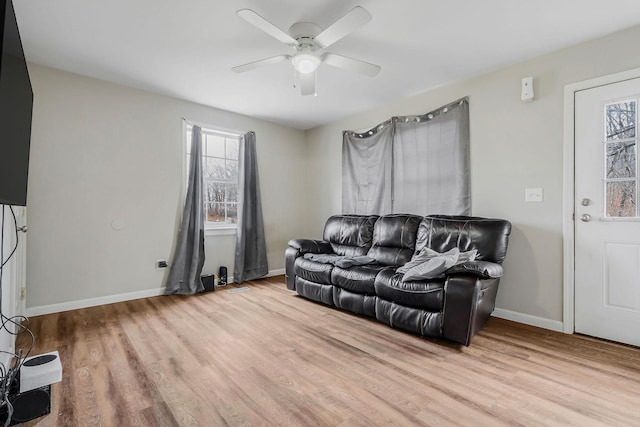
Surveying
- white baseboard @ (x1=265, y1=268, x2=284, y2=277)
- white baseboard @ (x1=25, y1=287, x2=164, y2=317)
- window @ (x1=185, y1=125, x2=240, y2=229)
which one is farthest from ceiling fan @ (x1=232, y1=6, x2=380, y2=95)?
white baseboard @ (x1=265, y1=268, x2=284, y2=277)

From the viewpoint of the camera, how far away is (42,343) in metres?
2.45

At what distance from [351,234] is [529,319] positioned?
2.02 metres

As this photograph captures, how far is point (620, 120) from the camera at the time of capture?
249 centimetres

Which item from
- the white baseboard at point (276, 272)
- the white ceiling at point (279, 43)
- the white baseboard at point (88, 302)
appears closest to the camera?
the white ceiling at point (279, 43)

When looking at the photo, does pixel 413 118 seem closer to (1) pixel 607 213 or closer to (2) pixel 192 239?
(1) pixel 607 213

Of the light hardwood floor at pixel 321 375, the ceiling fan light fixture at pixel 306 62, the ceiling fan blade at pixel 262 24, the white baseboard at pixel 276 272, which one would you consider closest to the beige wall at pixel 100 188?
the light hardwood floor at pixel 321 375

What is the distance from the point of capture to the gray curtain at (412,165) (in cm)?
341

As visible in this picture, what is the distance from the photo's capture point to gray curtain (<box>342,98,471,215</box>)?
341cm

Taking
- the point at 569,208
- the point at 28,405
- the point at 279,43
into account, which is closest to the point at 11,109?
the point at 28,405

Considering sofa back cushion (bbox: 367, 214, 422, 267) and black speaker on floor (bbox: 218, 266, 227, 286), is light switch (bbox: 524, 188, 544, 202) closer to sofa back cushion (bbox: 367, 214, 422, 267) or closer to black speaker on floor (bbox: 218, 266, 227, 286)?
sofa back cushion (bbox: 367, 214, 422, 267)

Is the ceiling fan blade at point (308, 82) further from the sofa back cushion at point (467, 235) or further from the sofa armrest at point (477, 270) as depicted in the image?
the sofa armrest at point (477, 270)

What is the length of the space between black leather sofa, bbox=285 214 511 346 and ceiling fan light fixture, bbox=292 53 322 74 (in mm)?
1870

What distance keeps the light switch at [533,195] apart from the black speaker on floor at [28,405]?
3746mm

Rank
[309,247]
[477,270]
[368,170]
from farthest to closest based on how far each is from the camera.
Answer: [368,170], [309,247], [477,270]
